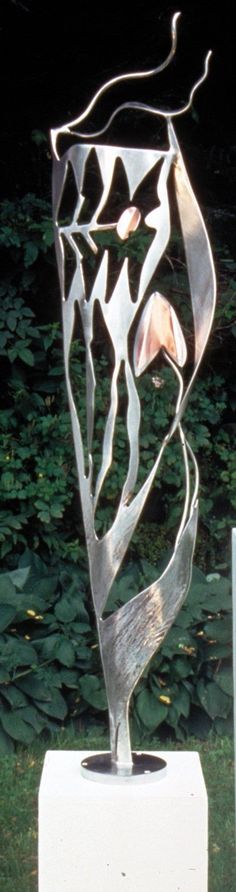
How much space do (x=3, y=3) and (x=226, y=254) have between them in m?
1.48

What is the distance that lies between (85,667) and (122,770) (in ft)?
5.39

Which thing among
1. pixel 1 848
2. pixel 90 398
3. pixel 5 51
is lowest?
pixel 1 848

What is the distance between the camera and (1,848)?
3.37 metres

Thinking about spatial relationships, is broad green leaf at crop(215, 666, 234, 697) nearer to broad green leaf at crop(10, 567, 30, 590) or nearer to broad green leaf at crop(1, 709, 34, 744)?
broad green leaf at crop(1, 709, 34, 744)

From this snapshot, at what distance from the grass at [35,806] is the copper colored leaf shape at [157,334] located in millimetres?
1481

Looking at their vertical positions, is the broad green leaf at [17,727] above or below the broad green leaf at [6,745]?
above

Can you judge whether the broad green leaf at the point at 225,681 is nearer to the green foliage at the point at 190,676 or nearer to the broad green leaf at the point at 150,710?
the green foliage at the point at 190,676

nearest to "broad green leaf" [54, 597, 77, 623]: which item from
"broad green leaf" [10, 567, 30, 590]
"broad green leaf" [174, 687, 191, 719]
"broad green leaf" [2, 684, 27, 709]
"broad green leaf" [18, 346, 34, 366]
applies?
"broad green leaf" [10, 567, 30, 590]

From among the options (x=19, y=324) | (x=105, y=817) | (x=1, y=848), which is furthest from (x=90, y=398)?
(x=19, y=324)

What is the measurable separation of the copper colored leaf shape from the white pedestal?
901 millimetres

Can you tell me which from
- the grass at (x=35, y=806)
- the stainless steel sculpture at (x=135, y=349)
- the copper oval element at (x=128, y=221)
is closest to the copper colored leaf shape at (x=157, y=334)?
the stainless steel sculpture at (x=135, y=349)

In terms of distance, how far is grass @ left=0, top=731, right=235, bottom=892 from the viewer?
10.6 ft

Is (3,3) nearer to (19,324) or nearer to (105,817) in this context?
(19,324)

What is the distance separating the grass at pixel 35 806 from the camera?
322 centimetres
